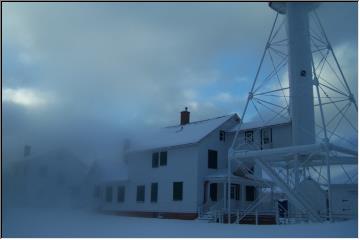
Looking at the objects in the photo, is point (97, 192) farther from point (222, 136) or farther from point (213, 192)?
point (222, 136)

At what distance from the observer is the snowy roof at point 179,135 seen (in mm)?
31116

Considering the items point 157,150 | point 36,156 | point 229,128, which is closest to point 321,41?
point 229,128

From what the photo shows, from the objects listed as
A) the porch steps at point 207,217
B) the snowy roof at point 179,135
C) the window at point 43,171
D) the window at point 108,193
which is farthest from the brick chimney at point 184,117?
the window at point 43,171

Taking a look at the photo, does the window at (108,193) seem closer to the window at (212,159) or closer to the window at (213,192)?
the window at (212,159)

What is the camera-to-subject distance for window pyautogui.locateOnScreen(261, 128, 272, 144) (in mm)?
29375

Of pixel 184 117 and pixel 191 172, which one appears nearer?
pixel 191 172

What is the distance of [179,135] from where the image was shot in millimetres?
33312

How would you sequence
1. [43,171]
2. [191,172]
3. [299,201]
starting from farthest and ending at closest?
[43,171], [191,172], [299,201]

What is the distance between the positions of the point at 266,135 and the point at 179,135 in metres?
6.93

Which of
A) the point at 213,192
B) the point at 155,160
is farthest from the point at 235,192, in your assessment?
the point at 155,160

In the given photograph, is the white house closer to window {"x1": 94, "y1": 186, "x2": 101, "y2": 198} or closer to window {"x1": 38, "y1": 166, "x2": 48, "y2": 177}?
Result: window {"x1": 94, "y1": 186, "x2": 101, "y2": 198}

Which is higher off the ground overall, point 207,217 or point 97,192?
point 97,192

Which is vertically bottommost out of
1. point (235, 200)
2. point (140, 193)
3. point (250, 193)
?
point (235, 200)

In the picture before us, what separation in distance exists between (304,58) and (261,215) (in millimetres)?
9420
